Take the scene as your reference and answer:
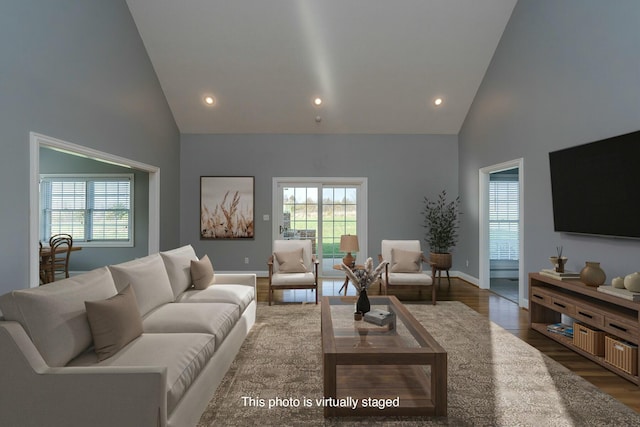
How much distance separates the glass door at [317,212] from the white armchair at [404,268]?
4.70 ft

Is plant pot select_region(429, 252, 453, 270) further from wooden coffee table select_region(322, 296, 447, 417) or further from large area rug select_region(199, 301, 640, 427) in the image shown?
wooden coffee table select_region(322, 296, 447, 417)

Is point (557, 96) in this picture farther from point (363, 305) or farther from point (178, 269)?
point (178, 269)

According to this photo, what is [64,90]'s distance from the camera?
11.7 ft

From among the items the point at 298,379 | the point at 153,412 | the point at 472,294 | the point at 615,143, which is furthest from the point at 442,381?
the point at 472,294

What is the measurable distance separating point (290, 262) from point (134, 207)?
3.59 meters

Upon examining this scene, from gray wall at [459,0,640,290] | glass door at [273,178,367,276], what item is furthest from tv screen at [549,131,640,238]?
glass door at [273,178,367,276]

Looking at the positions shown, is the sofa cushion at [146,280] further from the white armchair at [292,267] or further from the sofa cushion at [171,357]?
the white armchair at [292,267]

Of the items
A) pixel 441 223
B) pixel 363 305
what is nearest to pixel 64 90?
pixel 363 305

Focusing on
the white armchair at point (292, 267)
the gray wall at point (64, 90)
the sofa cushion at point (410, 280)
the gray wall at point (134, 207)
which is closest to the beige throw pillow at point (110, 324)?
the gray wall at point (64, 90)

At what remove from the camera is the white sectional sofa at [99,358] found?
63.6 inches

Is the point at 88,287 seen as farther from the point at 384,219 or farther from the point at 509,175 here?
the point at 509,175

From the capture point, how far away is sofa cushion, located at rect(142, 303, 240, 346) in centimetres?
256

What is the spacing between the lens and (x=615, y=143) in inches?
124

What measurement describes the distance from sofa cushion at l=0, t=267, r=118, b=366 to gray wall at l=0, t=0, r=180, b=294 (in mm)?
1528
